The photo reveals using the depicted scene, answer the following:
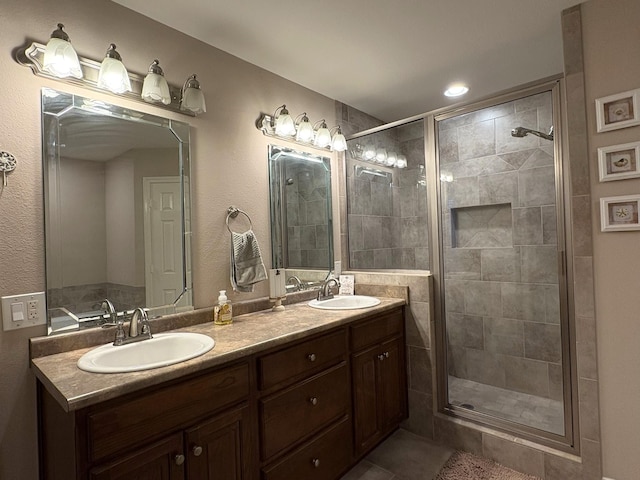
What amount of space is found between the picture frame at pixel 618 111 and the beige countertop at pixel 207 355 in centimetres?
144

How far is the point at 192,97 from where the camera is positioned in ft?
5.89

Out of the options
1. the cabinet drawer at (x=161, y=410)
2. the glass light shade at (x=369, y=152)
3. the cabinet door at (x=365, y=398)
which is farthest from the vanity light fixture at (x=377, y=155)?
the cabinet drawer at (x=161, y=410)

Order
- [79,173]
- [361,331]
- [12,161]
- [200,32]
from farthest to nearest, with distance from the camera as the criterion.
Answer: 1. [361,331]
2. [200,32]
3. [79,173]
4. [12,161]

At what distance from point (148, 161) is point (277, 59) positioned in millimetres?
1031

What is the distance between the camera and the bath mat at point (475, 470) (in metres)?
1.89

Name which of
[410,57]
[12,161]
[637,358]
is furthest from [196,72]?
[637,358]

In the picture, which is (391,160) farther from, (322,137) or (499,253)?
(499,253)

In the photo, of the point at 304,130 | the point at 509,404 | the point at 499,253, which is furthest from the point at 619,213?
the point at 304,130

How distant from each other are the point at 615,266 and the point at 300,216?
1772mm

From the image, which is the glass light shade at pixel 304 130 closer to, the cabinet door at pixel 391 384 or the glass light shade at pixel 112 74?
the glass light shade at pixel 112 74

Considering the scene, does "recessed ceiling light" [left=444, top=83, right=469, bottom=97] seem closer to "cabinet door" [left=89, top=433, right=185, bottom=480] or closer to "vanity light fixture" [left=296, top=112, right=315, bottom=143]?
"vanity light fixture" [left=296, top=112, right=315, bottom=143]

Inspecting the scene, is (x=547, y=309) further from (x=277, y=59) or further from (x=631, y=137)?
(x=277, y=59)

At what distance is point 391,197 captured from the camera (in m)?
3.04

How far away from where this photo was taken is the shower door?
228 cm
